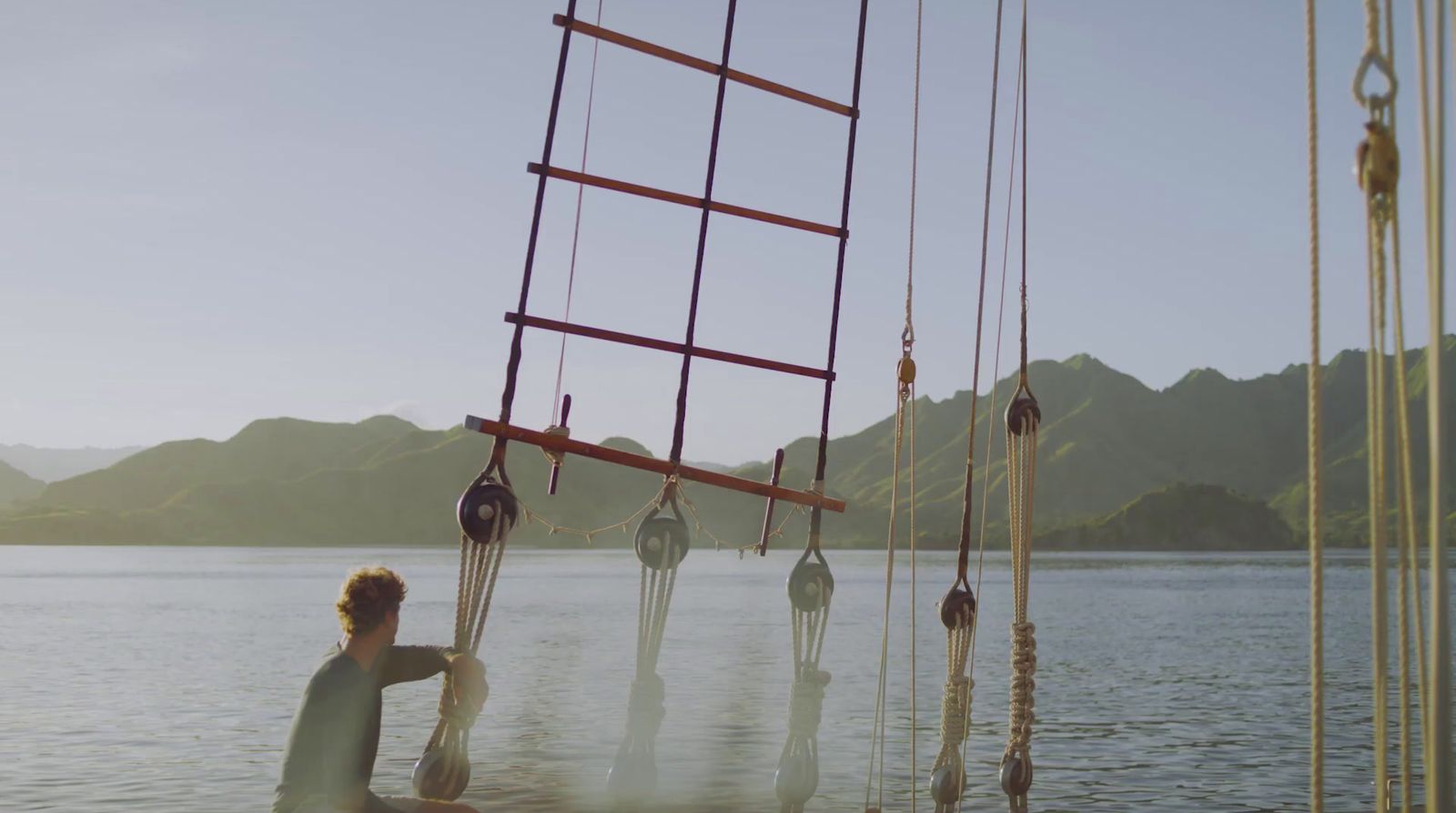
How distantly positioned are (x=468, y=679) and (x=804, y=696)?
2336 millimetres

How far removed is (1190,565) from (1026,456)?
130 m

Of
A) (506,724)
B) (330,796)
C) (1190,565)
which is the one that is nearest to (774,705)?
(506,724)

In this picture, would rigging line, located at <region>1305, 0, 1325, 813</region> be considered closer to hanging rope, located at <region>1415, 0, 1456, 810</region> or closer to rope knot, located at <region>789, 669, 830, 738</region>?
hanging rope, located at <region>1415, 0, 1456, 810</region>

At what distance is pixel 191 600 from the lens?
65.8 metres

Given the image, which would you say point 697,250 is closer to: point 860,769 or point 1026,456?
point 1026,456

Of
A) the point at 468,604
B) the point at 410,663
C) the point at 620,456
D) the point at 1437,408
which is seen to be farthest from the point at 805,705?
the point at 1437,408

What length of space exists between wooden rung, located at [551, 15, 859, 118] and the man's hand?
139 inches

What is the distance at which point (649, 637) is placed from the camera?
6.79 m

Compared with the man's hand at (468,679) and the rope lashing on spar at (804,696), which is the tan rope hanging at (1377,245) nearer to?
the man's hand at (468,679)

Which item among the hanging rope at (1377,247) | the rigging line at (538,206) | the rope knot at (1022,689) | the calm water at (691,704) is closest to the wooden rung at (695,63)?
the rigging line at (538,206)

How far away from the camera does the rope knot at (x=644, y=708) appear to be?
6.88 metres

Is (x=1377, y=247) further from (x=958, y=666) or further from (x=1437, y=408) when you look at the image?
(x=958, y=666)

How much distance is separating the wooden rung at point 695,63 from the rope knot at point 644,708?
133 inches

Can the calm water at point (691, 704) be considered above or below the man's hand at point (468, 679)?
below
